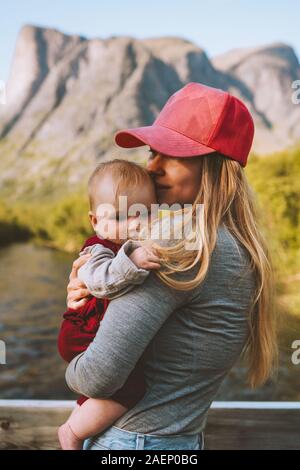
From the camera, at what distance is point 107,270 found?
41.6 inches

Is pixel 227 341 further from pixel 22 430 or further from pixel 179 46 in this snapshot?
pixel 179 46

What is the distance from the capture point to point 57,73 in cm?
8500

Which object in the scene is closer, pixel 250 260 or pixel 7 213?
pixel 250 260

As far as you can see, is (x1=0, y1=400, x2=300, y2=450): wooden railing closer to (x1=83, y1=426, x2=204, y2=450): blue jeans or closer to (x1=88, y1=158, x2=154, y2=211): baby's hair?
(x1=83, y1=426, x2=204, y2=450): blue jeans

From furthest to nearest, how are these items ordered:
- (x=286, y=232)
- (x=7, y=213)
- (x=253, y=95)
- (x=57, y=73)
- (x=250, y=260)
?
(x=57, y=73), (x=253, y=95), (x=7, y=213), (x=286, y=232), (x=250, y=260)

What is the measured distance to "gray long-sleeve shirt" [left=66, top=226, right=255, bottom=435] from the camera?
3.31ft

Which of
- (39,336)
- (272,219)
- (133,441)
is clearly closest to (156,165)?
(133,441)

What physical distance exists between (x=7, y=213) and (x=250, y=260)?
44121 mm

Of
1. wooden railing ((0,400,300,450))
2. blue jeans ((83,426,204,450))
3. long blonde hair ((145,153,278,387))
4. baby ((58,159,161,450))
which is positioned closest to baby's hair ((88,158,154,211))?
baby ((58,159,161,450))

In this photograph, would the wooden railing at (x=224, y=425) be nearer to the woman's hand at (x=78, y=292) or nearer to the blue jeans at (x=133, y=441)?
the blue jeans at (x=133, y=441)

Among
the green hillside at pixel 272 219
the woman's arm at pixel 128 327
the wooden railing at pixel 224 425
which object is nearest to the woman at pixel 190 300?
the woman's arm at pixel 128 327

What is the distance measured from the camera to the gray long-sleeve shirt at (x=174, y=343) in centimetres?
101

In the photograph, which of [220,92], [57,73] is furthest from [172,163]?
[57,73]
